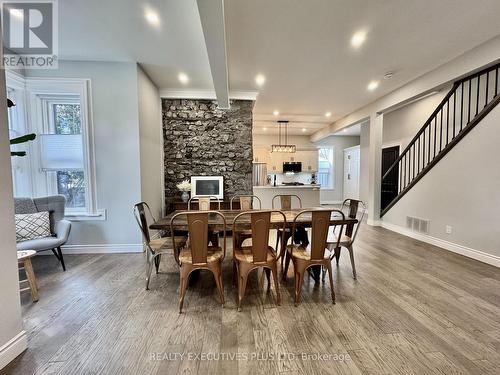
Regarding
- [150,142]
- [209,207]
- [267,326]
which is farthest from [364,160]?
[267,326]

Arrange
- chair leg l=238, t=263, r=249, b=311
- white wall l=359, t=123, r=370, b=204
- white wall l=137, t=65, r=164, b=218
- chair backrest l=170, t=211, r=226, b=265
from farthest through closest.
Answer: white wall l=359, t=123, r=370, b=204 → white wall l=137, t=65, r=164, b=218 → chair leg l=238, t=263, r=249, b=311 → chair backrest l=170, t=211, r=226, b=265

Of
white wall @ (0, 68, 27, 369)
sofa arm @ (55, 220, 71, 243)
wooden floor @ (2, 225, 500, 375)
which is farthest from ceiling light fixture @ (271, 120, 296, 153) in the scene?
white wall @ (0, 68, 27, 369)

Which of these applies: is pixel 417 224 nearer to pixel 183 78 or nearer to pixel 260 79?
pixel 260 79

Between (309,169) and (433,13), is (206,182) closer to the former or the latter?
(433,13)

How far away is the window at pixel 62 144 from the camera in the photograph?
3424 millimetres

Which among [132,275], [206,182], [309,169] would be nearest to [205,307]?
[132,275]

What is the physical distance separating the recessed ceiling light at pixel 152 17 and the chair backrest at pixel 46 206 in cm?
276

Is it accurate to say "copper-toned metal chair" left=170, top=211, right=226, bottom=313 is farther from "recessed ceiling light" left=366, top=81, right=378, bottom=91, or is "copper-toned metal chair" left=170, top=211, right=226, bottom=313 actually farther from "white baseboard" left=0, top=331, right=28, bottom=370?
"recessed ceiling light" left=366, top=81, right=378, bottom=91

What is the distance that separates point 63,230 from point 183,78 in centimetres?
310

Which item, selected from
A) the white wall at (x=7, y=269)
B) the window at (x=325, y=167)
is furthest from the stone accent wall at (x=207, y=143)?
the window at (x=325, y=167)

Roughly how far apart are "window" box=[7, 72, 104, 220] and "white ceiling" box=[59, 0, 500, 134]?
23.6 inches

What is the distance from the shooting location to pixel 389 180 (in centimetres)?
607

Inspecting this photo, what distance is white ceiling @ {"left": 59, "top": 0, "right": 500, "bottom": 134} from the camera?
2314 millimetres

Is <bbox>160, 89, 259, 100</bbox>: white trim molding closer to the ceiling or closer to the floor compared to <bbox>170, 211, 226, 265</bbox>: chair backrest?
closer to the ceiling
